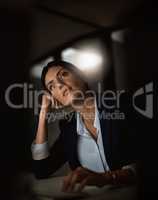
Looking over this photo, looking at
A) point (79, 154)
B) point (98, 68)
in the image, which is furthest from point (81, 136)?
point (98, 68)

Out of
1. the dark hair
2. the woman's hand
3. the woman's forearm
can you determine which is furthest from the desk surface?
the dark hair

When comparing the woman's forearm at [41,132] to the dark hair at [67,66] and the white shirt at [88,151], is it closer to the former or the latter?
the white shirt at [88,151]

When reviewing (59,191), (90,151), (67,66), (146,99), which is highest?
(67,66)

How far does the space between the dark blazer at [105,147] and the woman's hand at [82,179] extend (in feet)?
0.11

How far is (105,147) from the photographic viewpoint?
167 centimetres

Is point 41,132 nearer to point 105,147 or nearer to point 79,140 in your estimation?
point 79,140

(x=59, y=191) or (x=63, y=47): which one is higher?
(x=63, y=47)

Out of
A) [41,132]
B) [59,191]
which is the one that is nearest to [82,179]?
[59,191]

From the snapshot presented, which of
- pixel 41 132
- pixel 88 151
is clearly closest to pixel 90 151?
pixel 88 151

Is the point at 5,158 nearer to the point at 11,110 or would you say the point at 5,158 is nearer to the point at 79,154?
the point at 11,110

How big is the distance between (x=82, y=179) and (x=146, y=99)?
45 centimetres

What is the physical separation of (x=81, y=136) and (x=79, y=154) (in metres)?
0.08

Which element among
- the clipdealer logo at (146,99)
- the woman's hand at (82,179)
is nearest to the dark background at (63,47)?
the clipdealer logo at (146,99)

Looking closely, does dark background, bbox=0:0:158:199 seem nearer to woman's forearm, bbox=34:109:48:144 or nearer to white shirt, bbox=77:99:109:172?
woman's forearm, bbox=34:109:48:144
